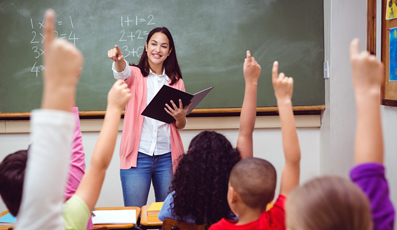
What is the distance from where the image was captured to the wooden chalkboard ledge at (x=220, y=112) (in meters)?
2.86

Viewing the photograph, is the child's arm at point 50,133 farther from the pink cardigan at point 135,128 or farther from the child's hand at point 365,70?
the pink cardigan at point 135,128

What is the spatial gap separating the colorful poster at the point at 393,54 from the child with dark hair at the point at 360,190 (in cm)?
163

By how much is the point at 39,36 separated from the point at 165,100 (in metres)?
1.50

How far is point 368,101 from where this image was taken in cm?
80

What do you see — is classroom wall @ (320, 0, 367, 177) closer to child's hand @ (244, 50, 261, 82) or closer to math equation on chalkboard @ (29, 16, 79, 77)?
child's hand @ (244, 50, 261, 82)

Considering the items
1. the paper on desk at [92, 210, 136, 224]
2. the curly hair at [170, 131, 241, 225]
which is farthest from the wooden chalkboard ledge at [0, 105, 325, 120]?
the curly hair at [170, 131, 241, 225]

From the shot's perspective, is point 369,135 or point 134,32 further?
point 134,32

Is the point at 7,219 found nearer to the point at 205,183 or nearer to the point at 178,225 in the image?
the point at 178,225

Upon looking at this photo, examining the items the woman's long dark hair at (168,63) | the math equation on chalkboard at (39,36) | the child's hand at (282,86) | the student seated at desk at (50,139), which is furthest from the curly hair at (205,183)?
the math equation on chalkboard at (39,36)

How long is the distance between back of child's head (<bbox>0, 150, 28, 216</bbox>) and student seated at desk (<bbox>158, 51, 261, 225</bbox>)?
652 millimetres

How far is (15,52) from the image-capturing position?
2.90m

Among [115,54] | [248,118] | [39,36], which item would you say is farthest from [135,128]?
[39,36]

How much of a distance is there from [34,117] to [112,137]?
1.11 feet

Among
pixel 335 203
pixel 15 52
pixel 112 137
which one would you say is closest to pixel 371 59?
pixel 335 203
